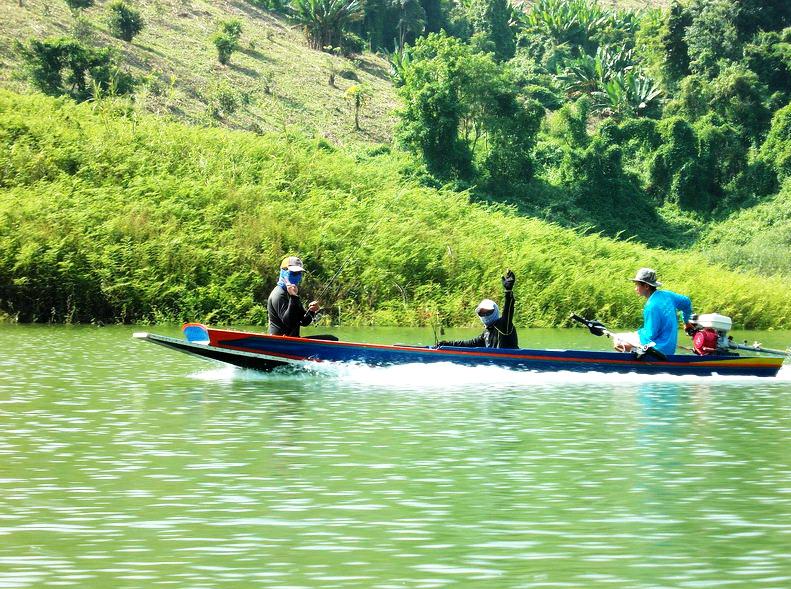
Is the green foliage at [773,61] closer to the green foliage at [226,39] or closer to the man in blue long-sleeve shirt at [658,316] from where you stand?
the green foliage at [226,39]

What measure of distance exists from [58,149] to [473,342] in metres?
22.3

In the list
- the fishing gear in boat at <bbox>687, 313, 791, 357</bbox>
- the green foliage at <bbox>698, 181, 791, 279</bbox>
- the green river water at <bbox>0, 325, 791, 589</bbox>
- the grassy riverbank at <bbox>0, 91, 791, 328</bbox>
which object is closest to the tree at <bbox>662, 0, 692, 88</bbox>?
the green foliage at <bbox>698, 181, 791, 279</bbox>

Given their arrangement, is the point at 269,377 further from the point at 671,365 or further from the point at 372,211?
the point at 372,211

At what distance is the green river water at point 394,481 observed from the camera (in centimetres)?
736

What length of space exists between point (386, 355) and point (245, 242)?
54.7ft

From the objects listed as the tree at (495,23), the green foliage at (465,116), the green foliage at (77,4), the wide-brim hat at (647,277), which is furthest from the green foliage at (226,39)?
the wide-brim hat at (647,277)

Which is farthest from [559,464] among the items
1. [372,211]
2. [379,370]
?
[372,211]

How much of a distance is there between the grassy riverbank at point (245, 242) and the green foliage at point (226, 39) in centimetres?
2315

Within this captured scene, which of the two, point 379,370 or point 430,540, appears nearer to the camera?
point 430,540

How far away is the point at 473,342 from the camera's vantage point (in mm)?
17203

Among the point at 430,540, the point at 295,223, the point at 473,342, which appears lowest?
the point at 430,540

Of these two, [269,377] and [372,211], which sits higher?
[372,211]

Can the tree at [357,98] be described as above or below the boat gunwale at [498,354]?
above

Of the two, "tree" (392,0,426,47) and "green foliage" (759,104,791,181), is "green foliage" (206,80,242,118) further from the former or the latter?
"green foliage" (759,104,791,181)
